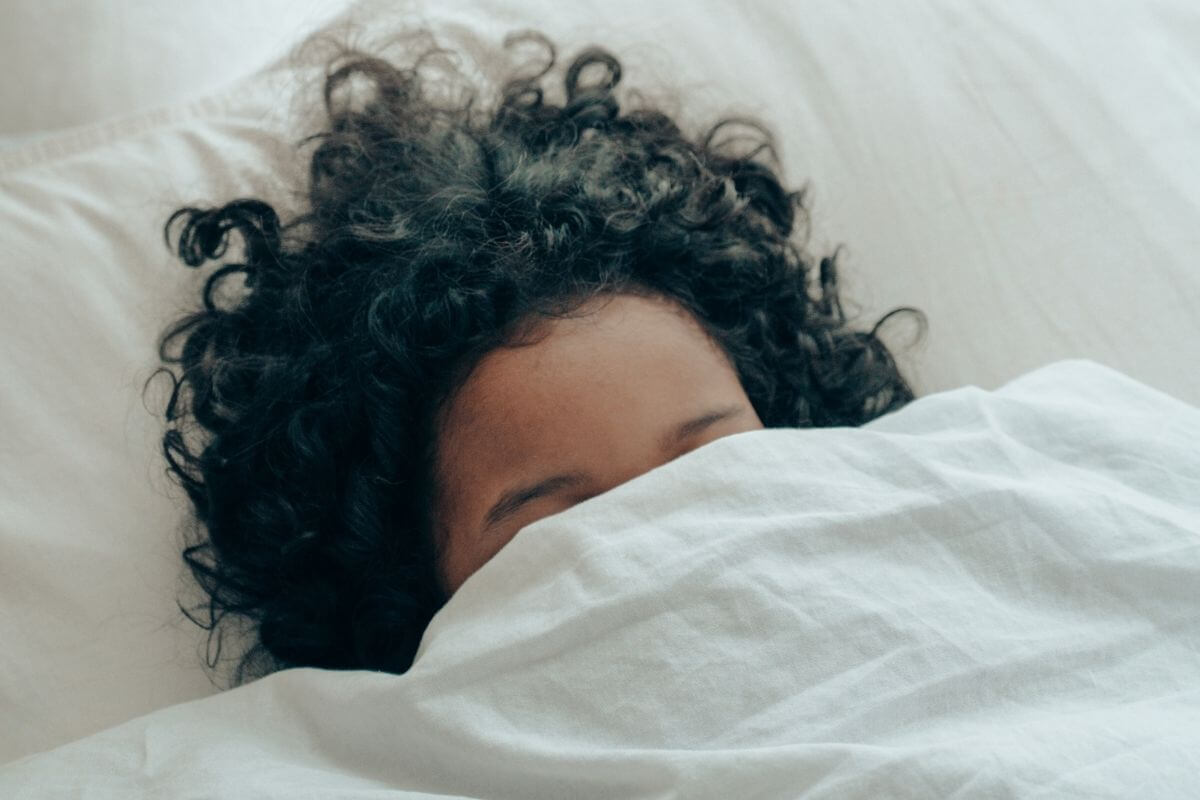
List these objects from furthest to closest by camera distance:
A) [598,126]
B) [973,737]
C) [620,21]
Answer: [620,21] → [598,126] → [973,737]

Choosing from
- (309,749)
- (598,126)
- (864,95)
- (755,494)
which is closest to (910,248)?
(864,95)

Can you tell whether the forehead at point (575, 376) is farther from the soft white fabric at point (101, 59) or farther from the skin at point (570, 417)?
the soft white fabric at point (101, 59)

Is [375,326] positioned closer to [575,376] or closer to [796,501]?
[575,376]

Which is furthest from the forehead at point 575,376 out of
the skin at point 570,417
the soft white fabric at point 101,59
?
the soft white fabric at point 101,59

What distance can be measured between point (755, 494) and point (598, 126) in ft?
1.24

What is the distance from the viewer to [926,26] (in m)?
1.11

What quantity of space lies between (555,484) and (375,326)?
169mm

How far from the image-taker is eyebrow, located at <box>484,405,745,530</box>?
771 millimetres

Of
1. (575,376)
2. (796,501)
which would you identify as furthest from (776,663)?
(575,376)

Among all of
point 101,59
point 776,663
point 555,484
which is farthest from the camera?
point 101,59

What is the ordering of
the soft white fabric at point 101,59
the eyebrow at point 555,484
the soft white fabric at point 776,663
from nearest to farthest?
1. the soft white fabric at point 776,663
2. the eyebrow at point 555,484
3. the soft white fabric at point 101,59

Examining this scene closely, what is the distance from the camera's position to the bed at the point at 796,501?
650mm

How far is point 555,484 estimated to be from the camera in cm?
77

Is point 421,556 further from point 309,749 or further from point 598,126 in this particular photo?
point 598,126
